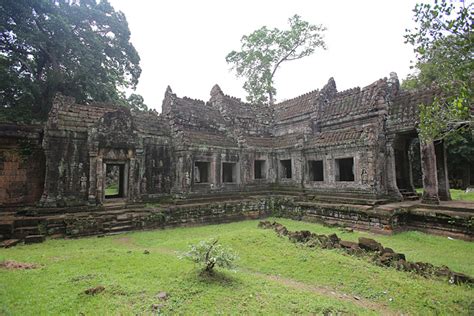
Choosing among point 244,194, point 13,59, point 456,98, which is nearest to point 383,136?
point 244,194

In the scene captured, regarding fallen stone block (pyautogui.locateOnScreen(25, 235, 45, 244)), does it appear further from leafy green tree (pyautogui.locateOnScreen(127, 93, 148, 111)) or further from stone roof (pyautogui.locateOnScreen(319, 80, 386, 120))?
leafy green tree (pyautogui.locateOnScreen(127, 93, 148, 111))

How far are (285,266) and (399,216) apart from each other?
6509 mm

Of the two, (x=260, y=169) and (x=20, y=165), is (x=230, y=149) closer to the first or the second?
(x=260, y=169)

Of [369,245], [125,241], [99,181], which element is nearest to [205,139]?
[99,181]

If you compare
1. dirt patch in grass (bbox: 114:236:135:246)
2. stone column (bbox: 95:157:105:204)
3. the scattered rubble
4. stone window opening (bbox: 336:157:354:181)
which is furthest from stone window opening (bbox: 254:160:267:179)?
the scattered rubble

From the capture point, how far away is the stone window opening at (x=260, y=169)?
17.1 metres

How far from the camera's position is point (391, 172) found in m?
12.5

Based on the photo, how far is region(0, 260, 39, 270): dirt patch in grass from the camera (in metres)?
5.89

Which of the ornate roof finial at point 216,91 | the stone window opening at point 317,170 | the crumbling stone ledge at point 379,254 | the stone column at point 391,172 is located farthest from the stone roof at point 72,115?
the stone column at point 391,172

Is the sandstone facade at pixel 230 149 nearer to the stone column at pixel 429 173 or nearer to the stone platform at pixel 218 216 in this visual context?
the stone column at pixel 429 173

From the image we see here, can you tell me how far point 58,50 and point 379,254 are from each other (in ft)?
72.5

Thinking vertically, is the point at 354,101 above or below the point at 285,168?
above

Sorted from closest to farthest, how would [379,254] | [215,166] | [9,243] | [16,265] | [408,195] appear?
[16,265], [379,254], [9,243], [408,195], [215,166]

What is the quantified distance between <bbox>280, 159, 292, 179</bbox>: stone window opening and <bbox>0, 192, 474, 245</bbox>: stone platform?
8.95 ft
